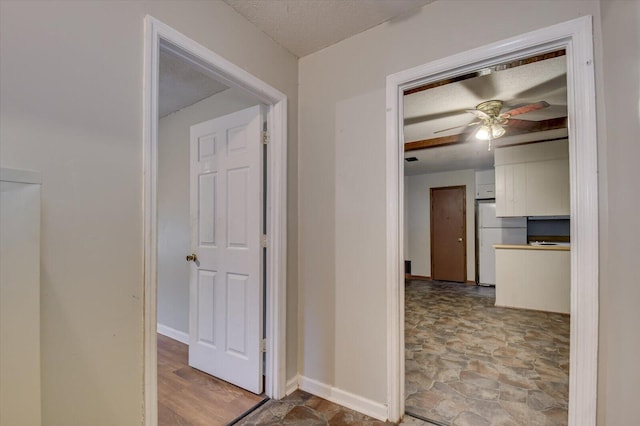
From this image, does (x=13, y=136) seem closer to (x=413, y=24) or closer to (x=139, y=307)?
(x=139, y=307)

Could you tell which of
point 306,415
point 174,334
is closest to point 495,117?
point 306,415

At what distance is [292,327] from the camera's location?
2205 mm

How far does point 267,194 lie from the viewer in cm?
215

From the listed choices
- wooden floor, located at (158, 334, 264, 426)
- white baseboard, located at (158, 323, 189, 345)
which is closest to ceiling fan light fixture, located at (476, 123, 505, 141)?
wooden floor, located at (158, 334, 264, 426)

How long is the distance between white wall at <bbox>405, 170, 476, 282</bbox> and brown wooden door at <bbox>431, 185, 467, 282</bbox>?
0.31 ft

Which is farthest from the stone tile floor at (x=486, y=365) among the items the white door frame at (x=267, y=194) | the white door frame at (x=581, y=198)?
the white door frame at (x=267, y=194)

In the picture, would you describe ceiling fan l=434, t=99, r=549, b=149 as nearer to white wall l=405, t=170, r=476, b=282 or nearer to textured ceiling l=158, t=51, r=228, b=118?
textured ceiling l=158, t=51, r=228, b=118

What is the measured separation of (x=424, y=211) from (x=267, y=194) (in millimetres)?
5653

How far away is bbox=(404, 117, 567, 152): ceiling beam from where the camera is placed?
11.7ft

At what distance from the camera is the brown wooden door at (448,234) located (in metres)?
6.52

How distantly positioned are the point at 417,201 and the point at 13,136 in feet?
22.9

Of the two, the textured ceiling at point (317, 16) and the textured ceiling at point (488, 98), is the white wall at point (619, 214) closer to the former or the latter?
the textured ceiling at point (317, 16)

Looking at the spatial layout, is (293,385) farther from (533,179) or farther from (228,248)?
(533,179)

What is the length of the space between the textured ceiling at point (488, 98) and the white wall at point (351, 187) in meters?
1.10
